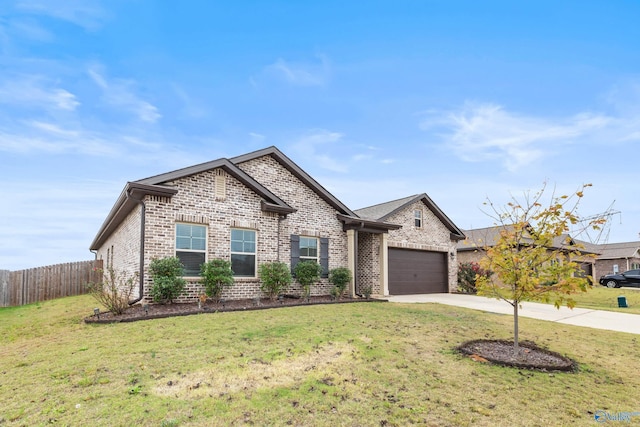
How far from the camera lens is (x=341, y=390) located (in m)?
4.91

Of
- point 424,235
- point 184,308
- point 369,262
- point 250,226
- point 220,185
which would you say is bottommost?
point 184,308

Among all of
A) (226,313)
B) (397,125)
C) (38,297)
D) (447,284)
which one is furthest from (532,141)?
(38,297)

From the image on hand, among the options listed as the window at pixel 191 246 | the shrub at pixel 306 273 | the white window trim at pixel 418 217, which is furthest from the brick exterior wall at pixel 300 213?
the white window trim at pixel 418 217

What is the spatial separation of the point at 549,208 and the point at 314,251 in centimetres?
983

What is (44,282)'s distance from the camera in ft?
62.5

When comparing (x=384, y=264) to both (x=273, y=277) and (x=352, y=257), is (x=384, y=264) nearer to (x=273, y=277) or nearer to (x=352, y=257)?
(x=352, y=257)

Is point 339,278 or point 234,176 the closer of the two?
point 234,176

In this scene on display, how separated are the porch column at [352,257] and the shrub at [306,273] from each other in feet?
6.62

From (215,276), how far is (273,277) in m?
2.07

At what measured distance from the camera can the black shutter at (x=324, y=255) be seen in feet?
50.3

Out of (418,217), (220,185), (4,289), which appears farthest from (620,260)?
(4,289)

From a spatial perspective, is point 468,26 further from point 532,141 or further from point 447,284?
point 447,284

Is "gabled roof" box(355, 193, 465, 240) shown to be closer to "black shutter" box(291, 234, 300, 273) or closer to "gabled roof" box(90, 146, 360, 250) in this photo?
"gabled roof" box(90, 146, 360, 250)

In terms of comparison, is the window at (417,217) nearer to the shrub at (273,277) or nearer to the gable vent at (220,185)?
the shrub at (273,277)
